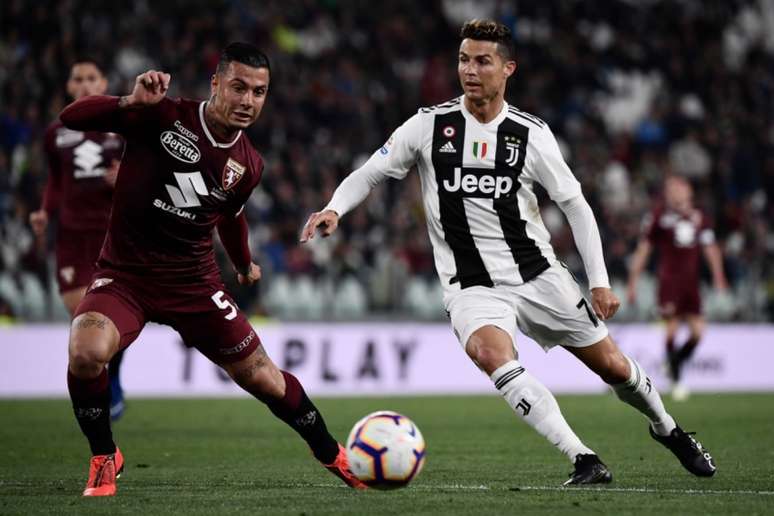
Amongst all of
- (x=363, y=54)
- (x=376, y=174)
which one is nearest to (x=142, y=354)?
(x=363, y=54)

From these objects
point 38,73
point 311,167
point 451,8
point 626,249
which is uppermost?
point 451,8

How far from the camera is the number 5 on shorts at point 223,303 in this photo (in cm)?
732

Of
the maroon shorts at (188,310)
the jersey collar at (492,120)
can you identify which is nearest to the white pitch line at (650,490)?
the maroon shorts at (188,310)

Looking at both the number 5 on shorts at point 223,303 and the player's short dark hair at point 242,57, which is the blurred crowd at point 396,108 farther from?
the player's short dark hair at point 242,57

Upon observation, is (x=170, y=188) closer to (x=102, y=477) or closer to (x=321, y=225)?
(x=321, y=225)

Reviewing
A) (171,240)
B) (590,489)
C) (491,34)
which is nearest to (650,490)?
(590,489)

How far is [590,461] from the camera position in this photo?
712 cm

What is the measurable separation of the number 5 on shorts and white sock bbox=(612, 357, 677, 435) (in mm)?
2233

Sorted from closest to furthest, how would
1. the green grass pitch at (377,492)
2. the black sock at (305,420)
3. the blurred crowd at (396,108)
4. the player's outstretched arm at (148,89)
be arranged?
the green grass pitch at (377,492) → the player's outstretched arm at (148,89) → the black sock at (305,420) → the blurred crowd at (396,108)

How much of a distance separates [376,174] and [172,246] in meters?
1.23

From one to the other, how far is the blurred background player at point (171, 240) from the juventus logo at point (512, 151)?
1.38 m

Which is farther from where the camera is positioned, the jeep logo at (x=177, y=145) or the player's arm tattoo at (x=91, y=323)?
the jeep logo at (x=177, y=145)

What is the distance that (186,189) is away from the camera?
7.10 meters

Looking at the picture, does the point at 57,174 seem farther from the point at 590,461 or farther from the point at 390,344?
the point at 390,344
